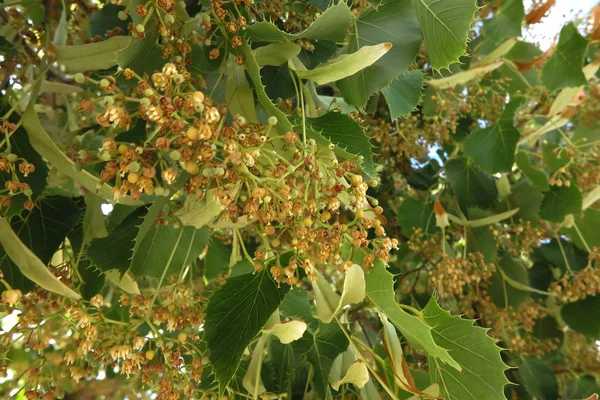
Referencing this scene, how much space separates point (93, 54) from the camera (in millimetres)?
843

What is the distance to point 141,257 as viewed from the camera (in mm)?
991

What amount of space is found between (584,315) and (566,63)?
79 cm

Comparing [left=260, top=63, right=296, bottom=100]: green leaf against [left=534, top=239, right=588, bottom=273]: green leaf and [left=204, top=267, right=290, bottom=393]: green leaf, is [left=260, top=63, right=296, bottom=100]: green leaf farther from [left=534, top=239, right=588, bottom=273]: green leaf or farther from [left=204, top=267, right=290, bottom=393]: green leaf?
[left=534, top=239, right=588, bottom=273]: green leaf

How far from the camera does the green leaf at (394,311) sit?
0.82 m

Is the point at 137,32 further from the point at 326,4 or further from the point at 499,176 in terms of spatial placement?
the point at 499,176

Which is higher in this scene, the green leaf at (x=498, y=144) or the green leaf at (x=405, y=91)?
the green leaf at (x=405, y=91)

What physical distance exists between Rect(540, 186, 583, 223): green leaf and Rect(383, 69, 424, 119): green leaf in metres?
0.76

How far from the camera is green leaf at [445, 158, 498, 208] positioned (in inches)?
68.3

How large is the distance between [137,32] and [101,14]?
0.52 meters

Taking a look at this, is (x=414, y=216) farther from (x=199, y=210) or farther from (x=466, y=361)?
(x=199, y=210)

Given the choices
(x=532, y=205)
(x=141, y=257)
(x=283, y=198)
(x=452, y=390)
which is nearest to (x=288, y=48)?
(x=283, y=198)

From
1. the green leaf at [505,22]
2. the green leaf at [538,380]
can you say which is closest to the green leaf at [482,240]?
the green leaf at [538,380]

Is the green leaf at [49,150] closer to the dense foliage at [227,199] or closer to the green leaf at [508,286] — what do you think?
the dense foliage at [227,199]

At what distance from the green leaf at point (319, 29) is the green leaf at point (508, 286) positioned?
118 cm
